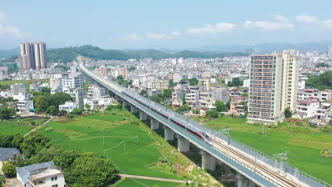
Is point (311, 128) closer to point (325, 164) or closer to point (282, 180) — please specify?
point (325, 164)

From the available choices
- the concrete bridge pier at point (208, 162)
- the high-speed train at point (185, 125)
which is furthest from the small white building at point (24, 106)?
the concrete bridge pier at point (208, 162)

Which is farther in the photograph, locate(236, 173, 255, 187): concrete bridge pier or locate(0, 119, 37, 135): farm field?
locate(0, 119, 37, 135): farm field

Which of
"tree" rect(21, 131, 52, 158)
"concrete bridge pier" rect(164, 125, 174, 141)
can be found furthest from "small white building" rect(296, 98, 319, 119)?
"tree" rect(21, 131, 52, 158)

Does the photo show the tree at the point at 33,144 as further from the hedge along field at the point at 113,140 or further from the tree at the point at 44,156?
the hedge along field at the point at 113,140

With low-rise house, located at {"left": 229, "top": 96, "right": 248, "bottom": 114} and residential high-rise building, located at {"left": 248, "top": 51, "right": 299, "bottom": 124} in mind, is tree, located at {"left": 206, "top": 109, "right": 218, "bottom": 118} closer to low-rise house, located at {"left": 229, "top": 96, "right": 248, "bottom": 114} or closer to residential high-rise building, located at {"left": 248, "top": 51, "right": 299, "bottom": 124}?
low-rise house, located at {"left": 229, "top": 96, "right": 248, "bottom": 114}

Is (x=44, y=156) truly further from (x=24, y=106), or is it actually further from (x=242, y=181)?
(x=24, y=106)

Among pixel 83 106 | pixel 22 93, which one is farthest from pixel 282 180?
pixel 22 93

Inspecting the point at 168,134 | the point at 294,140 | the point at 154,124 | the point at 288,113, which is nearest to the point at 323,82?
the point at 288,113
